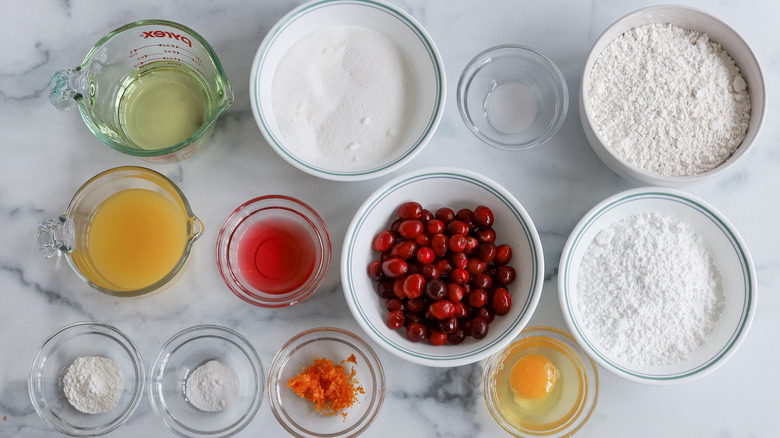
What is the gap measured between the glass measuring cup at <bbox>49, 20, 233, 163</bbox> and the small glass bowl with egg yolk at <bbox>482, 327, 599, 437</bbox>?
3.32ft

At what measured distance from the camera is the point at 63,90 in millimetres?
1554

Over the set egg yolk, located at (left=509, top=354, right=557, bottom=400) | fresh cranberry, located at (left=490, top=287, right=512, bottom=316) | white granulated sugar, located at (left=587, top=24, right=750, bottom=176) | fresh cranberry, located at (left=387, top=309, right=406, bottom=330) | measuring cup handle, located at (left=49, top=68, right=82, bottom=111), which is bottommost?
egg yolk, located at (left=509, top=354, right=557, bottom=400)

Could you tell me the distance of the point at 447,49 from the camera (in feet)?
5.85

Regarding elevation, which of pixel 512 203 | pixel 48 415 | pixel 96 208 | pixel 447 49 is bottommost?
pixel 48 415

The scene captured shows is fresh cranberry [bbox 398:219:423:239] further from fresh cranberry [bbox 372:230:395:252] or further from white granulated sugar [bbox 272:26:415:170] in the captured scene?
white granulated sugar [bbox 272:26:415:170]

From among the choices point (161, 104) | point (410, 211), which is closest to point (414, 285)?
point (410, 211)

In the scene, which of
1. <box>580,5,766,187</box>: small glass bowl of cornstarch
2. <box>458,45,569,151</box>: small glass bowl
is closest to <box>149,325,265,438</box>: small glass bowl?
<box>458,45,569,151</box>: small glass bowl

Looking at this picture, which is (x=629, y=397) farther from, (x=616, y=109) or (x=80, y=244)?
(x=80, y=244)

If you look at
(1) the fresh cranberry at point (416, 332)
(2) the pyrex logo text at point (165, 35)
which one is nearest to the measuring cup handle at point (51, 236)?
(2) the pyrex logo text at point (165, 35)

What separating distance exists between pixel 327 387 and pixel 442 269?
425 millimetres

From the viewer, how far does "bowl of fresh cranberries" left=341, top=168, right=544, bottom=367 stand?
153 cm

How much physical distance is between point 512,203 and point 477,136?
0.86 ft

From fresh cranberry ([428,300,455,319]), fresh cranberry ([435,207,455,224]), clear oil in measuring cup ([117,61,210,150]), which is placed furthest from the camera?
clear oil in measuring cup ([117,61,210,150])

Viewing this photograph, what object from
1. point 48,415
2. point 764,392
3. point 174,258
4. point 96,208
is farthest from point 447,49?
point 48,415
